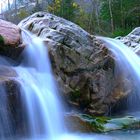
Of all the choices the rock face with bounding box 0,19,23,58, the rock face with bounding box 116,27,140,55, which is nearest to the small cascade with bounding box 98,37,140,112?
the rock face with bounding box 116,27,140,55

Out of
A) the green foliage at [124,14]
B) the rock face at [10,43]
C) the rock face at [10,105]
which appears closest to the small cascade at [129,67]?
the rock face at [10,43]

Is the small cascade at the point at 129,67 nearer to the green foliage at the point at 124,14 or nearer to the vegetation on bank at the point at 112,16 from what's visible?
the vegetation on bank at the point at 112,16

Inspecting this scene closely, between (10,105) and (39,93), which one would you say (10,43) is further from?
(10,105)

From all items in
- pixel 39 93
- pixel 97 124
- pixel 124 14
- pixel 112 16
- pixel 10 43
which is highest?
pixel 10 43

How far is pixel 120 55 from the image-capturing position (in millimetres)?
17406

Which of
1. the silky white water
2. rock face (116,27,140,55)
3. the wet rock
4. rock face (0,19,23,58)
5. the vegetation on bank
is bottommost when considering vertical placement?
the vegetation on bank

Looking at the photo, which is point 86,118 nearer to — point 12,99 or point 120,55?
point 12,99

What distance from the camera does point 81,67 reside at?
15.0 m

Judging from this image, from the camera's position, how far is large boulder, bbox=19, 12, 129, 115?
1446cm

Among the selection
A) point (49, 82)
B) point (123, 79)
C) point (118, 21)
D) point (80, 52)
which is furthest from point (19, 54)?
point (118, 21)

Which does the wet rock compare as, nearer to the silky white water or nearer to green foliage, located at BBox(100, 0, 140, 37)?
the silky white water

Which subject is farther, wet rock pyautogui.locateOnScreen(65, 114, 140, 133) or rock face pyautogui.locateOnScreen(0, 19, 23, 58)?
rock face pyautogui.locateOnScreen(0, 19, 23, 58)

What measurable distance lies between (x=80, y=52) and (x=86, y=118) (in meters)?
3.30

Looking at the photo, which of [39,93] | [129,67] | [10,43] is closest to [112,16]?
[129,67]
